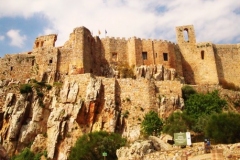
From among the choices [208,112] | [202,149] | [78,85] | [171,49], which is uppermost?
[171,49]

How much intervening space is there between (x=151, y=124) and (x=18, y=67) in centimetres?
2103

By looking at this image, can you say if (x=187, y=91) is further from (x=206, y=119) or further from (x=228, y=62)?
(x=228, y=62)

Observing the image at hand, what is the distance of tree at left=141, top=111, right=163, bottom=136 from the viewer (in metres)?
32.6

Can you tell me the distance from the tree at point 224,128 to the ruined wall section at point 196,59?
2253 cm

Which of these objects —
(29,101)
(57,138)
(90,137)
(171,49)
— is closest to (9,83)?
(29,101)

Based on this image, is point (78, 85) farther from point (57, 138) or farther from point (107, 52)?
point (107, 52)

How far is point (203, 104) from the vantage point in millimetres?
36938

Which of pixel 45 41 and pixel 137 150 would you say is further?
pixel 45 41

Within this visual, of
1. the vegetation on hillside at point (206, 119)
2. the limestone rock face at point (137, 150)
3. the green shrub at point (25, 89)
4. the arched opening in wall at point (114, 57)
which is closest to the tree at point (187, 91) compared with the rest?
the vegetation on hillside at point (206, 119)

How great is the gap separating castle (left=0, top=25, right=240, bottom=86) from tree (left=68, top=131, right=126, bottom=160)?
12644mm

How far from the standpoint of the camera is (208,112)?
36312 millimetres

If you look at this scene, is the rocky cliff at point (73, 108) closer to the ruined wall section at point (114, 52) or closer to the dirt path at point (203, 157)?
the ruined wall section at point (114, 52)

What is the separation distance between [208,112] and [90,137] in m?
14.7

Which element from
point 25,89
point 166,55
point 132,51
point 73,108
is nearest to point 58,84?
point 25,89
